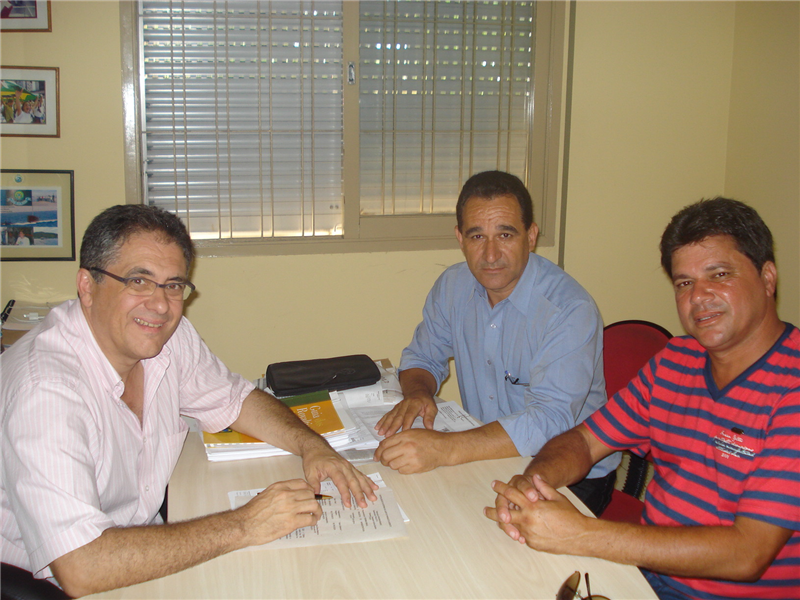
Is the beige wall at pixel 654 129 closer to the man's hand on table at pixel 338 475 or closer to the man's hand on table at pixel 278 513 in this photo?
the man's hand on table at pixel 338 475

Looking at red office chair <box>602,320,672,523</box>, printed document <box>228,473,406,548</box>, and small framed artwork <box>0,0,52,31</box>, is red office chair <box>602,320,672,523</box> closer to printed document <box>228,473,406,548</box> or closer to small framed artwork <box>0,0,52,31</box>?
printed document <box>228,473,406,548</box>

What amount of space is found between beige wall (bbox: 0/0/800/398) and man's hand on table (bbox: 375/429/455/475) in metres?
1.77

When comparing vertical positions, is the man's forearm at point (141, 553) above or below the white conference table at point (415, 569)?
above

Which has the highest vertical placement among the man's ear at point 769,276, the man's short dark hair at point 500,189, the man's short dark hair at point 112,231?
the man's short dark hair at point 500,189

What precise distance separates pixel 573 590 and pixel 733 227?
84 centimetres

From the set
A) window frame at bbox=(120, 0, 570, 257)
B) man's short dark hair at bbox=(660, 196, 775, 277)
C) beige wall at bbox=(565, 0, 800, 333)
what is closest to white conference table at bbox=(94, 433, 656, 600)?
man's short dark hair at bbox=(660, 196, 775, 277)

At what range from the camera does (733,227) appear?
136 centimetres

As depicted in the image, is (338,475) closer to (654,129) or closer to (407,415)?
(407,415)

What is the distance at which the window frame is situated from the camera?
9.97 feet

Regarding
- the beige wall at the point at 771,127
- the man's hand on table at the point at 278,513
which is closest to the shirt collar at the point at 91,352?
the man's hand on table at the point at 278,513

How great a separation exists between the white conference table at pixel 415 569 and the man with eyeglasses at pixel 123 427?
6 centimetres

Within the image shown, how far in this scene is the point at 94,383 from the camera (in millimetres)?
1385

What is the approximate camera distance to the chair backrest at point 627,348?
2.13m

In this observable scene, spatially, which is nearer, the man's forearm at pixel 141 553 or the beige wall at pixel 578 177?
the man's forearm at pixel 141 553
